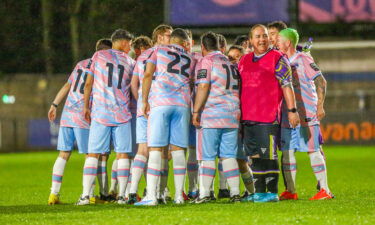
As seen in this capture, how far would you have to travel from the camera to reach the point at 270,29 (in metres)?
11.8

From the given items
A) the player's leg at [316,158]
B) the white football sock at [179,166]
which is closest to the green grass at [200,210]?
the player's leg at [316,158]

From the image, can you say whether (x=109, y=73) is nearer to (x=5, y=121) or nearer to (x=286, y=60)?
(x=286, y=60)

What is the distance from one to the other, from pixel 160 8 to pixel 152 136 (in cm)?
2422

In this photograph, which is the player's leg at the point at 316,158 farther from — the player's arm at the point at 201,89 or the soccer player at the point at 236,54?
the soccer player at the point at 236,54

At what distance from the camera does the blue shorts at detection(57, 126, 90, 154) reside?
37.6 ft

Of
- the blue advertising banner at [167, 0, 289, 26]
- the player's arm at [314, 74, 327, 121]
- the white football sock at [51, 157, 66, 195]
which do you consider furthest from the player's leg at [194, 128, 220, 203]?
the blue advertising banner at [167, 0, 289, 26]

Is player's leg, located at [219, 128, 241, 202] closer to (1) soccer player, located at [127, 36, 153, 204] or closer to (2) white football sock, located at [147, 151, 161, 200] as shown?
(2) white football sock, located at [147, 151, 161, 200]

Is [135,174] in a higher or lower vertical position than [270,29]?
lower

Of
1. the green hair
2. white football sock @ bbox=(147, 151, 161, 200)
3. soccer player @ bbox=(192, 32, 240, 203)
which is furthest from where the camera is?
the green hair

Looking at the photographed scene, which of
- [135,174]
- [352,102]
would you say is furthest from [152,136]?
[352,102]

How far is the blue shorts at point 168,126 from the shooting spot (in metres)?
10.4

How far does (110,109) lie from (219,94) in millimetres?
1414

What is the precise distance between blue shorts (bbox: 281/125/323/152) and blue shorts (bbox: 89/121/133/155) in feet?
6.38

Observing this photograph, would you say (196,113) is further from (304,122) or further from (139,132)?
(304,122)
